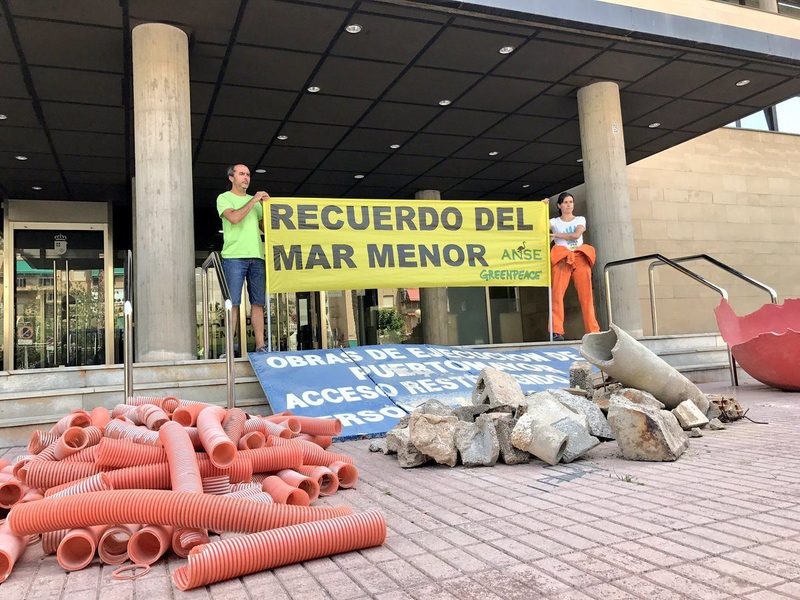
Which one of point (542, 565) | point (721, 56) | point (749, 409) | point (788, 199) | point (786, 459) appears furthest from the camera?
point (788, 199)

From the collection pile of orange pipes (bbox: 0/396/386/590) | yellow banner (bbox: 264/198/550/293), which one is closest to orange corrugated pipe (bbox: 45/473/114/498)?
pile of orange pipes (bbox: 0/396/386/590)

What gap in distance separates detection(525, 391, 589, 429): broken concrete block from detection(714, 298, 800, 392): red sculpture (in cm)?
377

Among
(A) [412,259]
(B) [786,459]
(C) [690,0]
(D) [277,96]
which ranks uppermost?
(C) [690,0]

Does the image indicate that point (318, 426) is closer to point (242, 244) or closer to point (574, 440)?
point (574, 440)

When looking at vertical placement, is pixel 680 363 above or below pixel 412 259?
below

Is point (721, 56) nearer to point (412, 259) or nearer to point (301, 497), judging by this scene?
point (412, 259)

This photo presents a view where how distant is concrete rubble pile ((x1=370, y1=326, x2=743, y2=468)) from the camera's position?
13.0 feet

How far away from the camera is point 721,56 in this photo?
898cm

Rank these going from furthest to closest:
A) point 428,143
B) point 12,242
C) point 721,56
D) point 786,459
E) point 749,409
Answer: point 12,242, point 428,143, point 721,56, point 749,409, point 786,459

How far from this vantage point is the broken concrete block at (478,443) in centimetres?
411

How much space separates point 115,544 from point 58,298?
13083 millimetres

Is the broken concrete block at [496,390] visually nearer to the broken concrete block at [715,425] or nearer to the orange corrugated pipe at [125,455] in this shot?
the broken concrete block at [715,425]

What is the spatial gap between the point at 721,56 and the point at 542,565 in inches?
362

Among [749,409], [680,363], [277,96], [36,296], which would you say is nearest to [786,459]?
[749,409]
